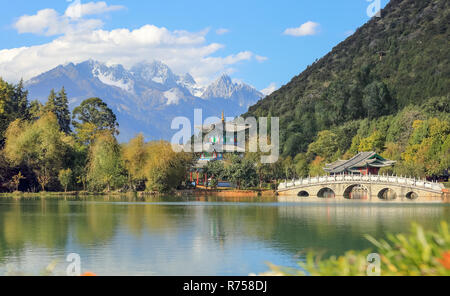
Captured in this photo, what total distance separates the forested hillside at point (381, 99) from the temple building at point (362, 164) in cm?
182

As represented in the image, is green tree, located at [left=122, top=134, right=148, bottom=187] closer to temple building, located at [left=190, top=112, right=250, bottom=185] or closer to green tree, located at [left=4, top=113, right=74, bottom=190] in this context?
green tree, located at [left=4, top=113, right=74, bottom=190]

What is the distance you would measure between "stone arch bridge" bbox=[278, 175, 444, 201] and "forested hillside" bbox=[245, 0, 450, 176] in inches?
237

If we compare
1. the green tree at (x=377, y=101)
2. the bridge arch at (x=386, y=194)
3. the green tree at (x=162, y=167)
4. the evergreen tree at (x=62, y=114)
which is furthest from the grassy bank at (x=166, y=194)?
the green tree at (x=377, y=101)

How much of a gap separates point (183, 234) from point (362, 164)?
37537 millimetres

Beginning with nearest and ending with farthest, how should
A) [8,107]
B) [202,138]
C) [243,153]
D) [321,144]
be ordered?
[8,107] → [321,144] → [243,153] → [202,138]

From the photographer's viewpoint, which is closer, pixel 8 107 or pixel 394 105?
pixel 8 107

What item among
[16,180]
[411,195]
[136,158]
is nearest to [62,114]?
[16,180]

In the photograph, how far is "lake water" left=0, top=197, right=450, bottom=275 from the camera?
16484 millimetres

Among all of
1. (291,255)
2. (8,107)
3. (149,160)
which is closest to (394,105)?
(149,160)

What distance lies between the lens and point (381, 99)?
76.7 meters

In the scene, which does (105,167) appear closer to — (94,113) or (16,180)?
(16,180)

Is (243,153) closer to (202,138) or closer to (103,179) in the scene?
(202,138)

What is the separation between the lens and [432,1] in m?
119
